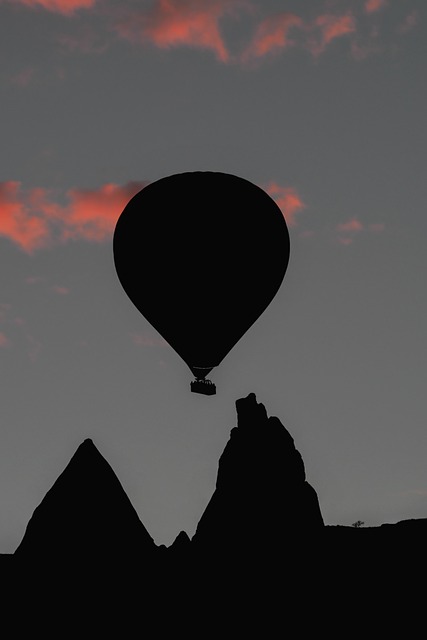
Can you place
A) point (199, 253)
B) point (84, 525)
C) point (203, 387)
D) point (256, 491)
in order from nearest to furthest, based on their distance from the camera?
point (203, 387), point (199, 253), point (84, 525), point (256, 491)

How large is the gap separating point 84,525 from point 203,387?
13978 mm

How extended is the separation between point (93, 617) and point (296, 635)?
6.79 m

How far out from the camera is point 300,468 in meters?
33.3

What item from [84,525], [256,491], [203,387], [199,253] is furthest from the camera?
[256,491]

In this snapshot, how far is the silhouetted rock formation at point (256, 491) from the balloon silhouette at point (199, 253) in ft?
37.1

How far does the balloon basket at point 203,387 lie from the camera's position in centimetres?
1920

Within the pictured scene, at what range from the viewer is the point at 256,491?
3303 cm

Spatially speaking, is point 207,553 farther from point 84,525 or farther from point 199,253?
point 199,253

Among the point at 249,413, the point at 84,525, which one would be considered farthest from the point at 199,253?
the point at 84,525

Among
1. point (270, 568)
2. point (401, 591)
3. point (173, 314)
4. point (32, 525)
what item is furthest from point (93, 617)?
point (173, 314)

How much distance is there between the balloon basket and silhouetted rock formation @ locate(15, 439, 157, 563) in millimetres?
13555

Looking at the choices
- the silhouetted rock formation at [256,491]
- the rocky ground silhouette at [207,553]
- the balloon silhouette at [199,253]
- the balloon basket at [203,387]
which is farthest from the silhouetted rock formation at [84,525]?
the balloon basket at [203,387]

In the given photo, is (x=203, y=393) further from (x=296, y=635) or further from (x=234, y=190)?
(x=296, y=635)

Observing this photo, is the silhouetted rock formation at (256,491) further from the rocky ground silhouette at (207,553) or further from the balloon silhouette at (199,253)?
the balloon silhouette at (199,253)
